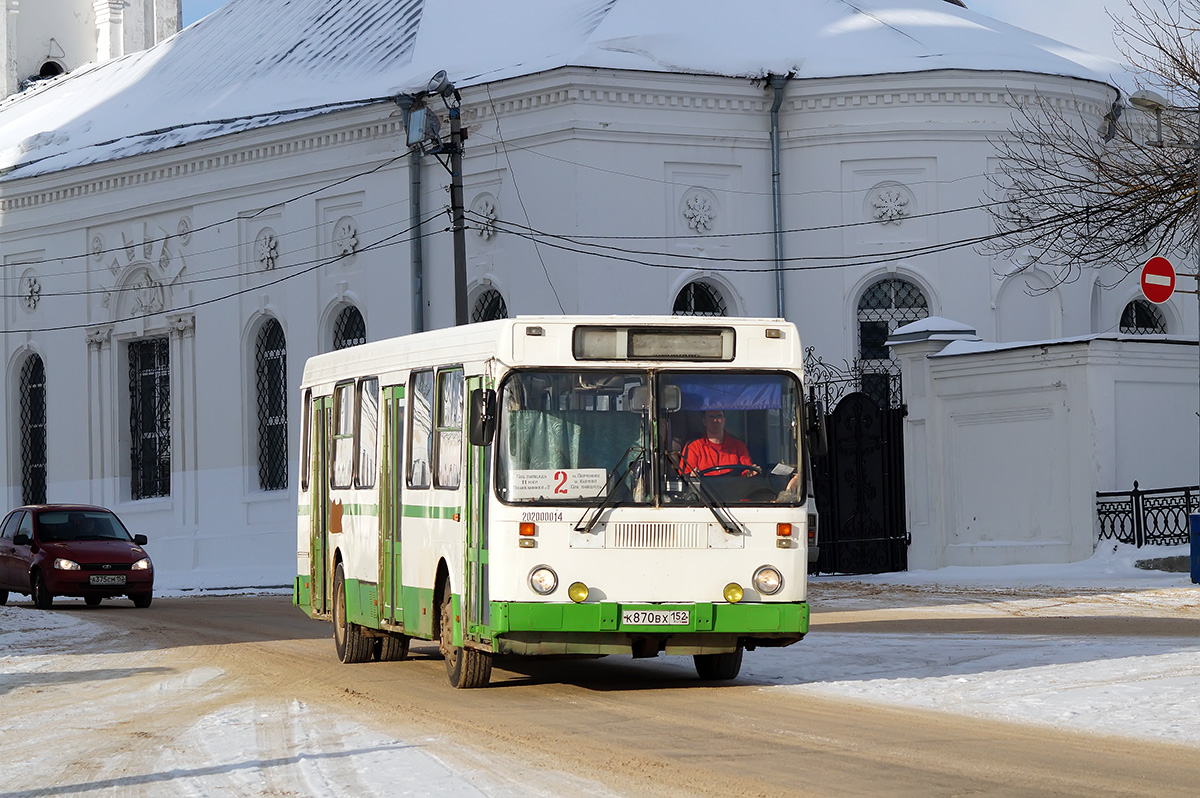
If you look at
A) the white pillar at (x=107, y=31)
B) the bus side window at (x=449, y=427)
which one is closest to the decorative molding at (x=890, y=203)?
the bus side window at (x=449, y=427)

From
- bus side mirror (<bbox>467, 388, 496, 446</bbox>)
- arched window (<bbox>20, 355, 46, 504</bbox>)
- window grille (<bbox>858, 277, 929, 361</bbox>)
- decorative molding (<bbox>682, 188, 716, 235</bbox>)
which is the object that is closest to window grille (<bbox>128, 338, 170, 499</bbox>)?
arched window (<bbox>20, 355, 46, 504</bbox>)

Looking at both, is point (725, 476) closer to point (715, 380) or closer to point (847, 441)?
point (715, 380)

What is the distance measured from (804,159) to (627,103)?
11.1 ft

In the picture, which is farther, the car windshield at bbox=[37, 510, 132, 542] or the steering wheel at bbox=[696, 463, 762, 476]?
the car windshield at bbox=[37, 510, 132, 542]

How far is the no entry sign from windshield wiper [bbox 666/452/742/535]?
1192 cm

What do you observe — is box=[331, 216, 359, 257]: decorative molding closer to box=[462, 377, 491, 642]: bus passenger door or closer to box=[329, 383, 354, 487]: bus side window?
box=[329, 383, 354, 487]: bus side window

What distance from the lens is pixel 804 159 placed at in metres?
33.8

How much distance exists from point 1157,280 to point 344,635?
12.2 meters

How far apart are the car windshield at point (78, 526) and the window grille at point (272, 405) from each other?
8.58 meters

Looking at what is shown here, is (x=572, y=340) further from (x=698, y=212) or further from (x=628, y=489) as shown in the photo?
(x=698, y=212)

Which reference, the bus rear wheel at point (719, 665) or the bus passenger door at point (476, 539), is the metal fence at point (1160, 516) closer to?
the bus rear wheel at point (719, 665)

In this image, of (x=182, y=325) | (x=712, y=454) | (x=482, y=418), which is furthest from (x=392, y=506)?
(x=182, y=325)

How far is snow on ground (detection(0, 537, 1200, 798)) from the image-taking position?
964cm

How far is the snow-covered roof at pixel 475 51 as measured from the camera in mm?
33438
